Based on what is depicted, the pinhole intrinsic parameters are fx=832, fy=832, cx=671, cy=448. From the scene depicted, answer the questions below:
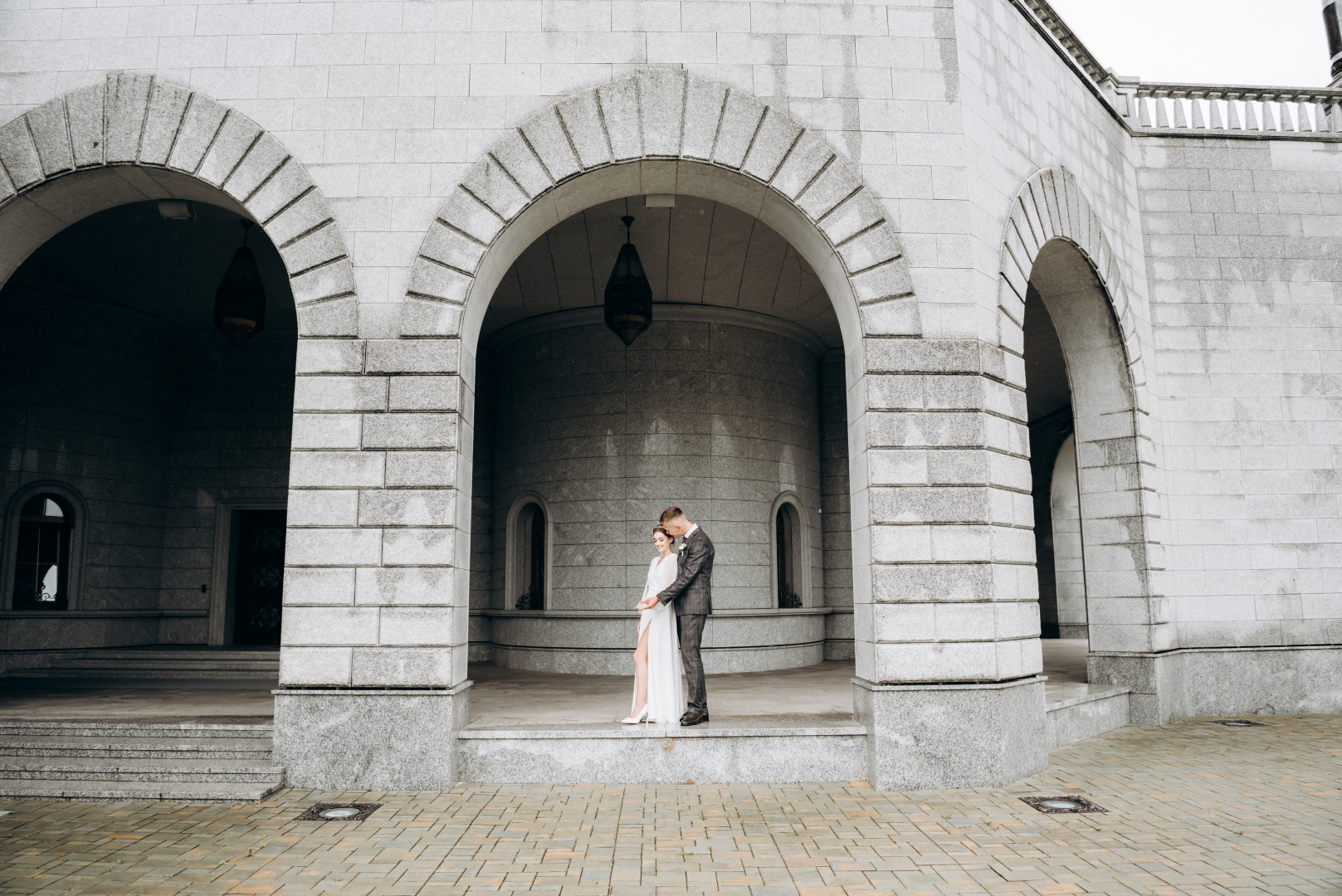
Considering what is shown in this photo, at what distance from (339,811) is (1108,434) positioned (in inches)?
346

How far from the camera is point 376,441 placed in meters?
6.73

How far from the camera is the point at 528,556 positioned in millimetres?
12570

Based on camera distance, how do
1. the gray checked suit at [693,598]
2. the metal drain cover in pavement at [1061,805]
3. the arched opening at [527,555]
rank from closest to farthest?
the metal drain cover in pavement at [1061,805] → the gray checked suit at [693,598] → the arched opening at [527,555]

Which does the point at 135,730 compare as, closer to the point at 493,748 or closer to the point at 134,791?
the point at 134,791

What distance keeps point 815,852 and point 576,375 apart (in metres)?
8.28

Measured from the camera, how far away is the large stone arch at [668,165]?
7012mm

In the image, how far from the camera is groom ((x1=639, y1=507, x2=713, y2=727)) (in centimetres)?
709

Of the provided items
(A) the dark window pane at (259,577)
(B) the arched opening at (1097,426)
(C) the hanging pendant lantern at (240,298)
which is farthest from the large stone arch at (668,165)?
(A) the dark window pane at (259,577)

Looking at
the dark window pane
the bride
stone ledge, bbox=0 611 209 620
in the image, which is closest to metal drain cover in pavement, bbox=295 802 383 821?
the bride

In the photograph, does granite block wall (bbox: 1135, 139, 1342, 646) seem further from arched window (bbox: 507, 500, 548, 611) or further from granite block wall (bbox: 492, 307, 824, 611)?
arched window (bbox: 507, 500, 548, 611)

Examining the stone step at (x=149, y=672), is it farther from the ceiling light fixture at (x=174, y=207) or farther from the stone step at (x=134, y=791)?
the ceiling light fixture at (x=174, y=207)

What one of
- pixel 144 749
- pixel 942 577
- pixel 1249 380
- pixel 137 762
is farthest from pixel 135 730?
pixel 1249 380

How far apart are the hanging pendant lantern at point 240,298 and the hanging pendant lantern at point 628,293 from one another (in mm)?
4166

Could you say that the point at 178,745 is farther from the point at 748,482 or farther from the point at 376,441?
the point at 748,482
